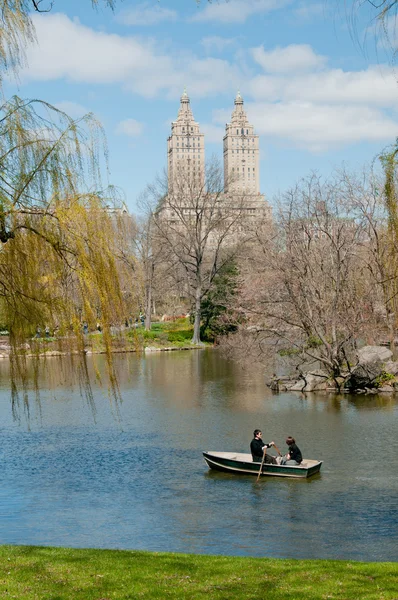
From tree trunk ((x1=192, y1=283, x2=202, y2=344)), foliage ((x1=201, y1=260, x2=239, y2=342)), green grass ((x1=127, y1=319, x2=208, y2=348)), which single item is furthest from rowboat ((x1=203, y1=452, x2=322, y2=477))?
tree trunk ((x1=192, y1=283, x2=202, y2=344))

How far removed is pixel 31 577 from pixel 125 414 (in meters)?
15.9

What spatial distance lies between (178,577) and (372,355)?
21.4 meters

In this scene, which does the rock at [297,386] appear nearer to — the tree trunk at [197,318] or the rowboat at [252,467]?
the rowboat at [252,467]

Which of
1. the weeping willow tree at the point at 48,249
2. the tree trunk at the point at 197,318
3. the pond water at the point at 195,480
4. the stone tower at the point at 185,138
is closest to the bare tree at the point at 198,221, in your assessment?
the tree trunk at the point at 197,318

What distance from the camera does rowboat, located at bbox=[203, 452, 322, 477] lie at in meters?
16.7

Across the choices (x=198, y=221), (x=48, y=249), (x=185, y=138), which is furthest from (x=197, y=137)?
(x=48, y=249)

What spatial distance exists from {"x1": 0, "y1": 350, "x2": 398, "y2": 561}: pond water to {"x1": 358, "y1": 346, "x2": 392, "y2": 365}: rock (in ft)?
7.84

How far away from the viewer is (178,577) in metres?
9.16

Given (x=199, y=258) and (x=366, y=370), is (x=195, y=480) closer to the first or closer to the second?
(x=366, y=370)

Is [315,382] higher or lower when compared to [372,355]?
lower

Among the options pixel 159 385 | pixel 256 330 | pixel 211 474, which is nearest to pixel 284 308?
pixel 256 330

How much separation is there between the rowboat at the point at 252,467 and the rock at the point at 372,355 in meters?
12.6

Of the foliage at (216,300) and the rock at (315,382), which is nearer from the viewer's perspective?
the rock at (315,382)

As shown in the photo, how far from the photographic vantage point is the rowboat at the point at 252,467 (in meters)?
16.7
